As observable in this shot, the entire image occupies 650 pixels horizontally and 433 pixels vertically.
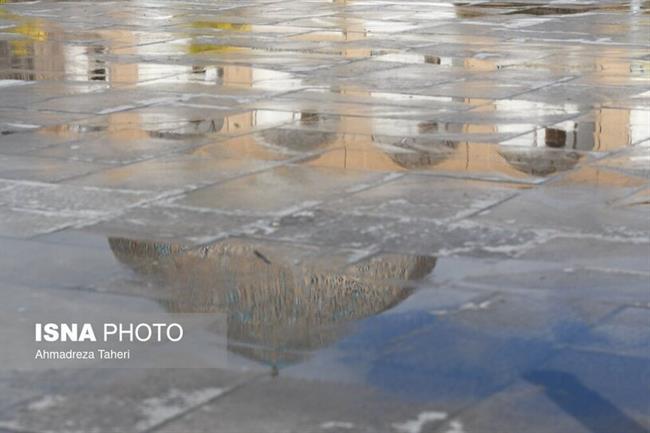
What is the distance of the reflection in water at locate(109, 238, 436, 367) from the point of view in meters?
7.50

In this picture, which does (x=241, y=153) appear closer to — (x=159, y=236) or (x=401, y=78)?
(x=159, y=236)

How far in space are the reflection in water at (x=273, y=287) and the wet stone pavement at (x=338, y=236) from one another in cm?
2

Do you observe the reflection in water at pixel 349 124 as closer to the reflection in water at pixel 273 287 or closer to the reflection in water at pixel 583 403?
the reflection in water at pixel 273 287

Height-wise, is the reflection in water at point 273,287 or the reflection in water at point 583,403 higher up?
the reflection in water at point 273,287

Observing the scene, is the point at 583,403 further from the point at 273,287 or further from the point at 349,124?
the point at 349,124

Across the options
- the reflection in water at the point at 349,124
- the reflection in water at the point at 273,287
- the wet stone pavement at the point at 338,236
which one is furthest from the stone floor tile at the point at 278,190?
the reflection in water at the point at 273,287

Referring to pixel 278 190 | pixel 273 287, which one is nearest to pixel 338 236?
pixel 273 287

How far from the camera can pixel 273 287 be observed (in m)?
8.40

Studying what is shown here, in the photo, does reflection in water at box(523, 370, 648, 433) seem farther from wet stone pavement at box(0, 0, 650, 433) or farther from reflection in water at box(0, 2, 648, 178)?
reflection in water at box(0, 2, 648, 178)

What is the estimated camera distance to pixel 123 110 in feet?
50.4

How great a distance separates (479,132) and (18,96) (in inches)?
227

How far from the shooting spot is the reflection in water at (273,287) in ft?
24.6

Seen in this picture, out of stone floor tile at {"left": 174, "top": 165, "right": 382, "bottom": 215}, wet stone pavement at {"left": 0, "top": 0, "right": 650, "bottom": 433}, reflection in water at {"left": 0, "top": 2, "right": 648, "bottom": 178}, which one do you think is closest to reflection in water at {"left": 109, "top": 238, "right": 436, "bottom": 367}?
wet stone pavement at {"left": 0, "top": 0, "right": 650, "bottom": 433}

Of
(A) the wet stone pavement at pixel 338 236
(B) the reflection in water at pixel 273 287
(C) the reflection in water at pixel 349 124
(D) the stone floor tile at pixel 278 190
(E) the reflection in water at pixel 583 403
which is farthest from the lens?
(C) the reflection in water at pixel 349 124
